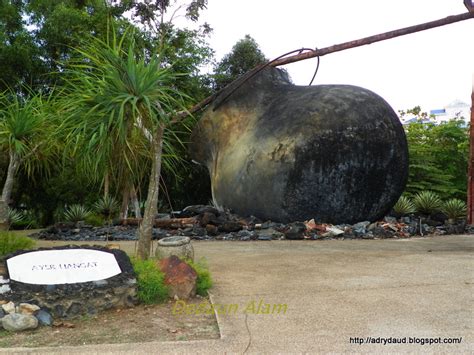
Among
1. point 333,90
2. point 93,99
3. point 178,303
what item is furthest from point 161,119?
point 333,90

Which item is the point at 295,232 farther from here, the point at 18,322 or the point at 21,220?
the point at 21,220

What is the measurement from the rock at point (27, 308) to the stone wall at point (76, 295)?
58 mm

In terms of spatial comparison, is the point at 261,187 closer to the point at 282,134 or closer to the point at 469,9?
the point at 282,134

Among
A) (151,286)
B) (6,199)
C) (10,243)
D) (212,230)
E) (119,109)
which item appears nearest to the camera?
(151,286)

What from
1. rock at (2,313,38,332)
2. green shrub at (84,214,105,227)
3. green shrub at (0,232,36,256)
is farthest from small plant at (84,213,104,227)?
rock at (2,313,38,332)

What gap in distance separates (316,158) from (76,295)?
7.18 meters

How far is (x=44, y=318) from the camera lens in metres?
4.30

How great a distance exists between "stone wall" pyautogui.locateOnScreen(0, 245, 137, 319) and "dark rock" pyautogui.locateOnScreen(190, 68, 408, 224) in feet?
21.3

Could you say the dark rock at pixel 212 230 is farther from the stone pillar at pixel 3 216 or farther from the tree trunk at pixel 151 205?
the tree trunk at pixel 151 205

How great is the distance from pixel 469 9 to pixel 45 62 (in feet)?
47.7

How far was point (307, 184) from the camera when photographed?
428 inches

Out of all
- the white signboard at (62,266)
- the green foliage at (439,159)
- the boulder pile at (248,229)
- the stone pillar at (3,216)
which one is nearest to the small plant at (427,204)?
the boulder pile at (248,229)

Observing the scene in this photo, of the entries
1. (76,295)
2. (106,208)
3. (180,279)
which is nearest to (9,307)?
(76,295)

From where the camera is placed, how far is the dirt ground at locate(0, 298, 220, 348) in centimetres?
390
